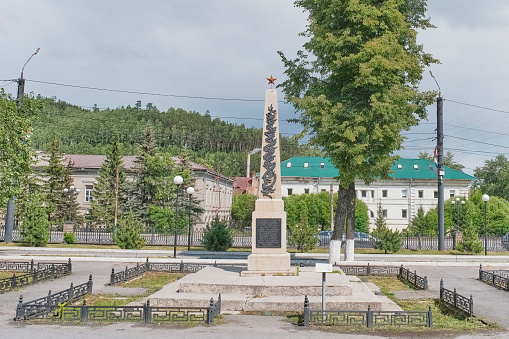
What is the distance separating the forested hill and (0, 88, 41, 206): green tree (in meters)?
89.5

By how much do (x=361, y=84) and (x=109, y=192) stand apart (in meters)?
35.7

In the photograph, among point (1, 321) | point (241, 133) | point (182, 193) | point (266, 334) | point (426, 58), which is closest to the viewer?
point (266, 334)

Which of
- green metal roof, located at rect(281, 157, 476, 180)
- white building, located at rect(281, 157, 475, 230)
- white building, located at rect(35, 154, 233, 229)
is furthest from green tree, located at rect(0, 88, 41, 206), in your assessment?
green metal roof, located at rect(281, 157, 476, 180)

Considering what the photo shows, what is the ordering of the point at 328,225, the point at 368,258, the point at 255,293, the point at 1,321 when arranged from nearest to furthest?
the point at 1,321 → the point at 255,293 → the point at 368,258 → the point at 328,225

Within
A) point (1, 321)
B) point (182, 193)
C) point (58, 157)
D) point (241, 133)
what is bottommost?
point (1, 321)

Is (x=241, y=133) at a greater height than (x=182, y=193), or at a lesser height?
greater

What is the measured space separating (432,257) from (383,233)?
333 centimetres

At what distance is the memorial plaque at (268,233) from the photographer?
14625 millimetres

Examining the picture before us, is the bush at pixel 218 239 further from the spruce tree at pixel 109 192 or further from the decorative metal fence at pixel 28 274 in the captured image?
the spruce tree at pixel 109 192

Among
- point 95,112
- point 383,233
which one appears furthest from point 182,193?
point 95,112

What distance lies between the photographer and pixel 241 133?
484 feet

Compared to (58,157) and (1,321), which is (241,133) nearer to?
(58,157)

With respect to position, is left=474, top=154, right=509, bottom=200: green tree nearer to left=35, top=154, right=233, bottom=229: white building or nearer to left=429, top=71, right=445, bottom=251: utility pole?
left=35, top=154, right=233, bottom=229: white building

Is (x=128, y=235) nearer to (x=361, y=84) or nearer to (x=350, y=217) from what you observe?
(x=350, y=217)
